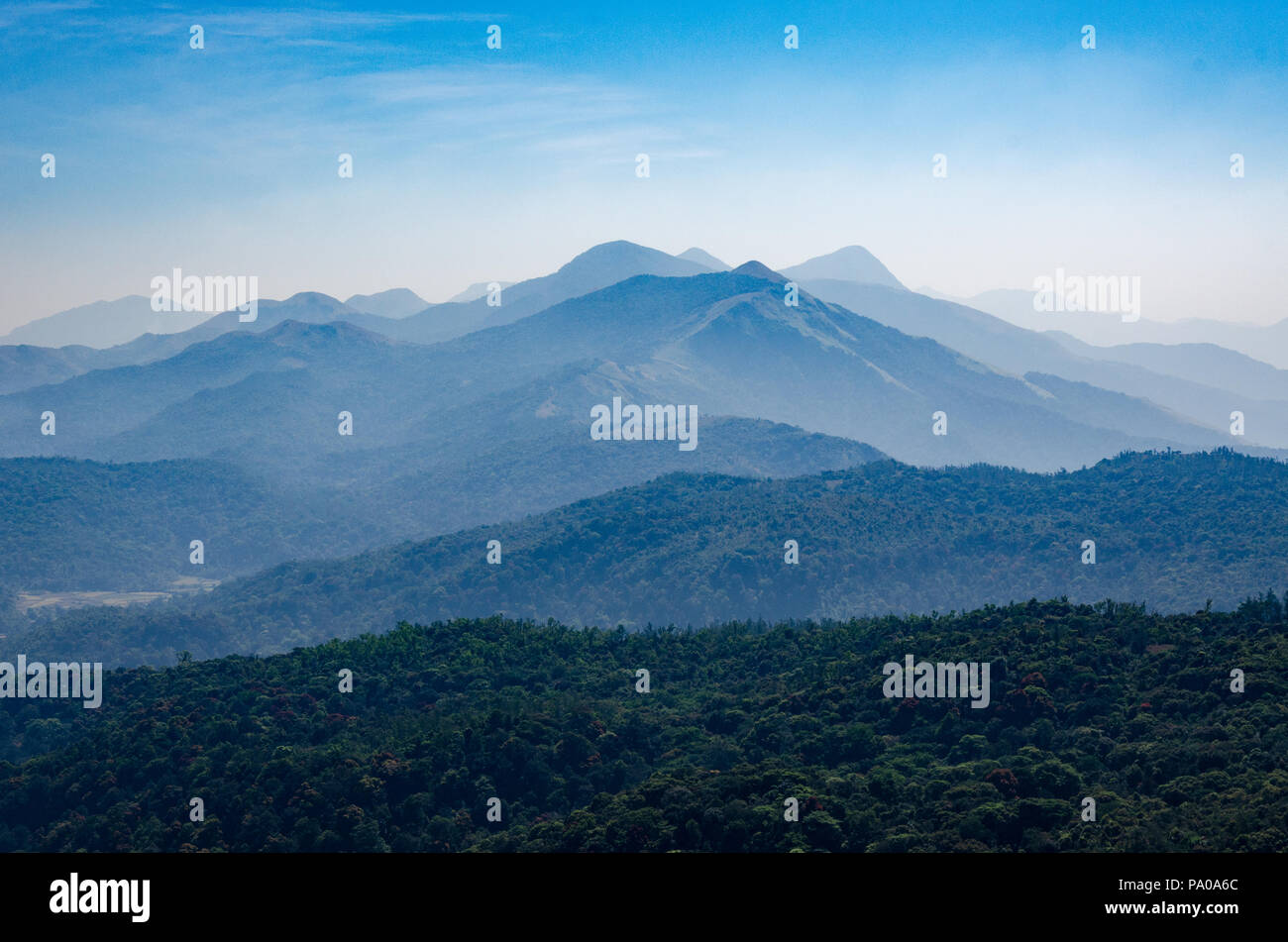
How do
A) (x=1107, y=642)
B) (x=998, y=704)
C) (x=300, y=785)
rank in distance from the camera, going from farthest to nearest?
(x=1107, y=642), (x=998, y=704), (x=300, y=785)
